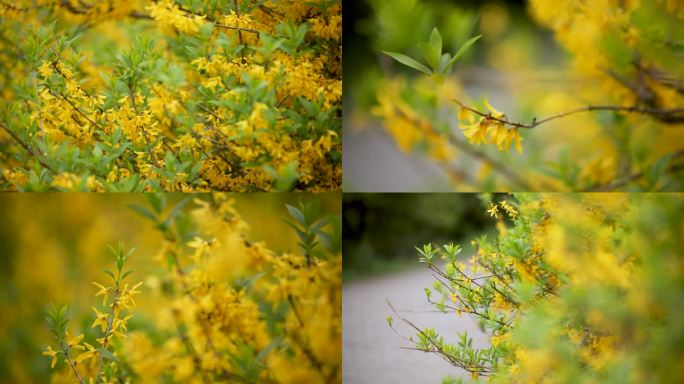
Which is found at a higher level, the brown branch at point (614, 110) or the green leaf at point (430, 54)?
the green leaf at point (430, 54)

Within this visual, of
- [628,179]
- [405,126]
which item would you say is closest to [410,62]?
[405,126]

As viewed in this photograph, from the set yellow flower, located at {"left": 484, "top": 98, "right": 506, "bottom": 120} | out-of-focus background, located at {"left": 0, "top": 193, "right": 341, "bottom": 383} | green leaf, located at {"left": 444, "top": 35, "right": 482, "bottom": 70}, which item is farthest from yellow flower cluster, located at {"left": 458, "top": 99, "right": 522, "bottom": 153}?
out-of-focus background, located at {"left": 0, "top": 193, "right": 341, "bottom": 383}

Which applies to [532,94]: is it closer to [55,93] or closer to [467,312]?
[467,312]

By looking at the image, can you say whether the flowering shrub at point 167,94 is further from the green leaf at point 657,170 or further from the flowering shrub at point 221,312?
the green leaf at point 657,170

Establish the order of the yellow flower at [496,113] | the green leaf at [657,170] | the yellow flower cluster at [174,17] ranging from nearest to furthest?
the green leaf at [657,170]
the yellow flower at [496,113]
the yellow flower cluster at [174,17]

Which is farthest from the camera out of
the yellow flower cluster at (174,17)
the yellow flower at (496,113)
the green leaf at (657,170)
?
the yellow flower cluster at (174,17)

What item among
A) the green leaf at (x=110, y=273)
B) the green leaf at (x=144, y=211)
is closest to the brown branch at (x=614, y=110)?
the green leaf at (x=144, y=211)

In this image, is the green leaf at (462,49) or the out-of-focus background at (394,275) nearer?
the green leaf at (462,49)
